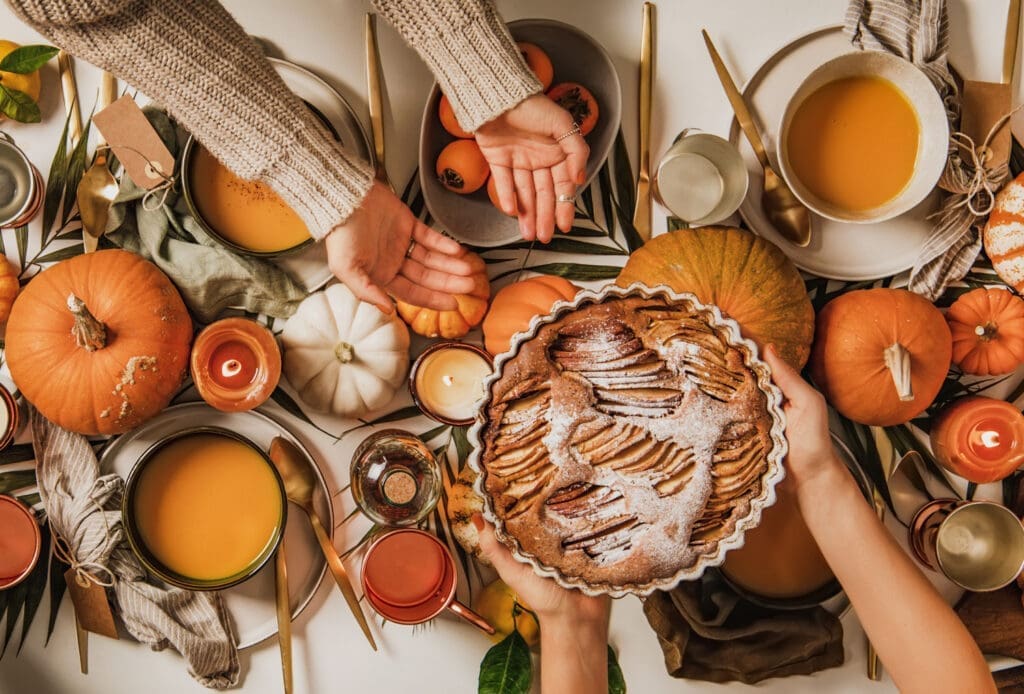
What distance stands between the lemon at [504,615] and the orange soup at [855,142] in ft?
3.42

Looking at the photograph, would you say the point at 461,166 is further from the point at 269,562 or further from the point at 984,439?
the point at 984,439

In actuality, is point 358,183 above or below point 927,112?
below

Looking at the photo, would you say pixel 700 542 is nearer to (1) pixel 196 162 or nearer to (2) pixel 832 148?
(2) pixel 832 148

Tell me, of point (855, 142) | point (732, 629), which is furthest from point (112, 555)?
point (855, 142)

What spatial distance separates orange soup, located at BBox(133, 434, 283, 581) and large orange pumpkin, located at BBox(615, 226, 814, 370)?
34.7 inches

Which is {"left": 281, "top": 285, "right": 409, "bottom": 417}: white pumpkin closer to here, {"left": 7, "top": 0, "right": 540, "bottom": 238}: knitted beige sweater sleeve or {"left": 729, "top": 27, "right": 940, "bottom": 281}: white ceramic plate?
{"left": 7, "top": 0, "right": 540, "bottom": 238}: knitted beige sweater sleeve

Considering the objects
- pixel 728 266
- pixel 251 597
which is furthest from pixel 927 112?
pixel 251 597

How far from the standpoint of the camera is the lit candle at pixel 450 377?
1.48 metres

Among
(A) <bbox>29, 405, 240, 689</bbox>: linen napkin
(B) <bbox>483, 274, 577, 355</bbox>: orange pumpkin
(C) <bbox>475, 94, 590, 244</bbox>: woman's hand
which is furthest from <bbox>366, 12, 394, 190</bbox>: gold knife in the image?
(A) <bbox>29, 405, 240, 689</bbox>: linen napkin

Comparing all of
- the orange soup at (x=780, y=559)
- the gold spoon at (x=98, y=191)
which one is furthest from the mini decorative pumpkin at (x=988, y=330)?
the gold spoon at (x=98, y=191)

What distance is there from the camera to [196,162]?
4.67 feet

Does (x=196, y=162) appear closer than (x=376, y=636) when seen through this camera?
Yes

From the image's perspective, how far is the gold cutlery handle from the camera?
57.7 inches

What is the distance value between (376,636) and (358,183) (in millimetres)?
951
